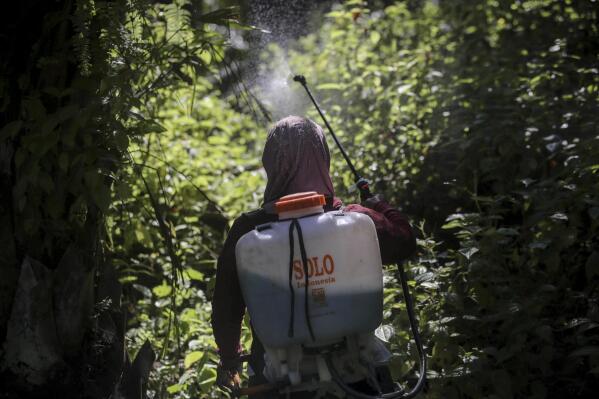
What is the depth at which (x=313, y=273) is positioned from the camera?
90.0 inches

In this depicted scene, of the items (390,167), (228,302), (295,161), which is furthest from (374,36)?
(228,302)

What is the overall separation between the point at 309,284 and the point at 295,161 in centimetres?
58

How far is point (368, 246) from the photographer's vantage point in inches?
92.4

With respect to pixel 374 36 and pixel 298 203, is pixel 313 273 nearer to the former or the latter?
pixel 298 203

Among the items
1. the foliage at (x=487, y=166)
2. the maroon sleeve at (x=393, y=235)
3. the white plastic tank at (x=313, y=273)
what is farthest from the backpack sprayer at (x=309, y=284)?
the foliage at (x=487, y=166)

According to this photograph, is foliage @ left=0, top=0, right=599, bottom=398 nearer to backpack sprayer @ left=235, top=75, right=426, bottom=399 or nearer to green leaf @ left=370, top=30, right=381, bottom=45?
green leaf @ left=370, top=30, right=381, bottom=45

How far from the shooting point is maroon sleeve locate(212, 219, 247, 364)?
2.66 meters

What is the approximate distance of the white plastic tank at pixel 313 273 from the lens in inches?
89.9

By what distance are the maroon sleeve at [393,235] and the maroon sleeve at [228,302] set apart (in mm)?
478

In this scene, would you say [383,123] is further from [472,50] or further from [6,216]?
[6,216]

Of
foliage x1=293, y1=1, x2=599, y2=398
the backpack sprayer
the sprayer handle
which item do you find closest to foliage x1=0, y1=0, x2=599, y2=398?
foliage x1=293, y1=1, x2=599, y2=398

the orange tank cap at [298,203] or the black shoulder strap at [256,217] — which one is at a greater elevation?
the black shoulder strap at [256,217]

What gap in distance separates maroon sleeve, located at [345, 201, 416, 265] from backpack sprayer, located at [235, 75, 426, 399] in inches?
9.4

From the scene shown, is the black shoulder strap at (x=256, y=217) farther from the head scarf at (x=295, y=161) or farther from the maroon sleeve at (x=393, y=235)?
the maroon sleeve at (x=393, y=235)
